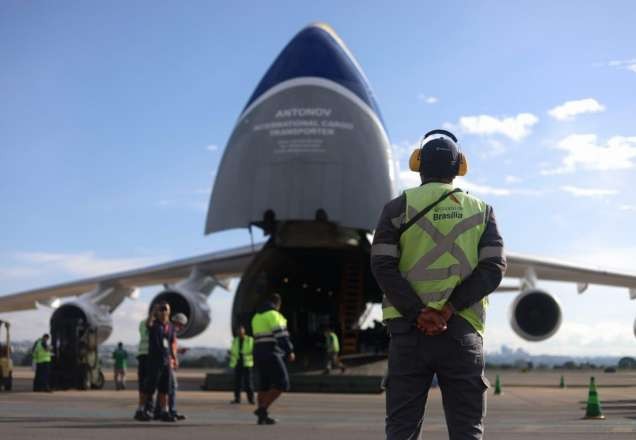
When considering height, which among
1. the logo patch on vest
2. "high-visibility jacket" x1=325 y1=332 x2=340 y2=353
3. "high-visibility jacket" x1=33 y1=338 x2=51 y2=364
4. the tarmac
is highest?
the logo patch on vest

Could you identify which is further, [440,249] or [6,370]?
[6,370]

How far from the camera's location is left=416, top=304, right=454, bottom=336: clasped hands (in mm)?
3633

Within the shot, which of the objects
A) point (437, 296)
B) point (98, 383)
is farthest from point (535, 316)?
point (437, 296)

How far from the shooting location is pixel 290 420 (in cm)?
975

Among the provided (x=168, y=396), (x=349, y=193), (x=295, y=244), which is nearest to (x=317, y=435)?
(x=168, y=396)

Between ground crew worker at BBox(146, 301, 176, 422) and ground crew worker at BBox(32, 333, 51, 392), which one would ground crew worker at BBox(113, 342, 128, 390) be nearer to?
ground crew worker at BBox(32, 333, 51, 392)

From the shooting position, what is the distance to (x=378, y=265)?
3.79 meters

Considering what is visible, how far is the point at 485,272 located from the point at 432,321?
358 mm

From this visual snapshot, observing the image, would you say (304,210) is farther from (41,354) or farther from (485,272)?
(485,272)

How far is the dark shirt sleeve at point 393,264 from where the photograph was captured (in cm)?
369

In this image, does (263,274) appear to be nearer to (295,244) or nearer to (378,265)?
(295,244)

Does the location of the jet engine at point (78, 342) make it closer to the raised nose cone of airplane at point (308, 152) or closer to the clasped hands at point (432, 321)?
the raised nose cone of airplane at point (308, 152)

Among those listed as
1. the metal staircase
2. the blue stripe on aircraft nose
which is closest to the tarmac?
the metal staircase

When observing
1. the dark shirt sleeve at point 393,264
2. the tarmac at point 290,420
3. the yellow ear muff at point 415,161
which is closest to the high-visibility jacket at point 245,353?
the tarmac at point 290,420
